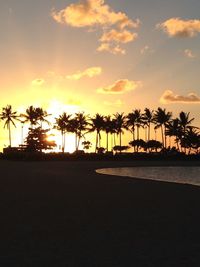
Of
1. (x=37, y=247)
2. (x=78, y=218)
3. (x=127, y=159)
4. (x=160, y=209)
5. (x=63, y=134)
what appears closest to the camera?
(x=37, y=247)

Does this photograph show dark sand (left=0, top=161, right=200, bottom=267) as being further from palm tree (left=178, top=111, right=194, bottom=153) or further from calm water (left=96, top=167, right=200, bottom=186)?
palm tree (left=178, top=111, right=194, bottom=153)

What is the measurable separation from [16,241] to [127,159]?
276 feet

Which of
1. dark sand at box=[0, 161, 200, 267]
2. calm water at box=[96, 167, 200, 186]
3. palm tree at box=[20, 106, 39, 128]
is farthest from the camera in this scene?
palm tree at box=[20, 106, 39, 128]

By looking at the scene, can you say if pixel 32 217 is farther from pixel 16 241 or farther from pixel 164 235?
pixel 164 235

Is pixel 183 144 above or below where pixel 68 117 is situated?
below

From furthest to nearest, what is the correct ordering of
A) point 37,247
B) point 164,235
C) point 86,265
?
point 164,235
point 37,247
point 86,265

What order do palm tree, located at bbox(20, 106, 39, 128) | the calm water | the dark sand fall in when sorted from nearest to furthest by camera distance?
the dark sand
the calm water
palm tree, located at bbox(20, 106, 39, 128)

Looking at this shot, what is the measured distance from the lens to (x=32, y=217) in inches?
464

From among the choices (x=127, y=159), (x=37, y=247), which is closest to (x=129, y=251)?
(x=37, y=247)

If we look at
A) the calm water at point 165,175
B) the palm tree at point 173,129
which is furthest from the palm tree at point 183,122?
the calm water at point 165,175

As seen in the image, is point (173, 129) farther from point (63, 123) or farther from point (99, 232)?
point (99, 232)

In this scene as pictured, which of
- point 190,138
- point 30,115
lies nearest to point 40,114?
point 30,115

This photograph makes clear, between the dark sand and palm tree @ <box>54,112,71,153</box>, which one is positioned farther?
palm tree @ <box>54,112,71,153</box>

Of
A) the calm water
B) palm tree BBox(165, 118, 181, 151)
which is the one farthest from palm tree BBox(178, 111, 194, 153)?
the calm water
